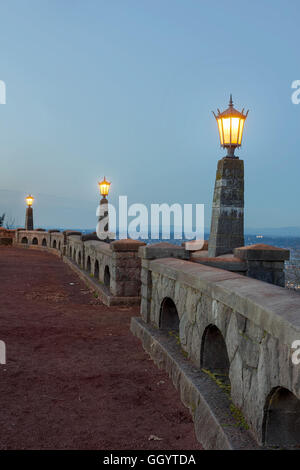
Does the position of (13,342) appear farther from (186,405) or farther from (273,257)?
(273,257)

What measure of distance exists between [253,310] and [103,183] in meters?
15.1

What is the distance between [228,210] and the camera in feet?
25.1

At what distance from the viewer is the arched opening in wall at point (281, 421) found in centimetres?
298

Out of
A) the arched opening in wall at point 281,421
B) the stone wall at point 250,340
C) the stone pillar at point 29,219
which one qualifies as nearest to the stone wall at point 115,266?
the stone wall at point 250,340

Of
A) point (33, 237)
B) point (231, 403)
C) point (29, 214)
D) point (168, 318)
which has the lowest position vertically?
point (231, 403)

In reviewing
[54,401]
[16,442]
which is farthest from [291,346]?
[54,401]

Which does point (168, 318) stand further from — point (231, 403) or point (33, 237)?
point (33, 237)

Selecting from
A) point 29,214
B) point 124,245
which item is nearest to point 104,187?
point 124,245

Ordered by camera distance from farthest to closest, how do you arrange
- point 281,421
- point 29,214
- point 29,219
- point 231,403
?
1. point 29,219
2. point 29,214
3. point 231,403
4. point 281,421

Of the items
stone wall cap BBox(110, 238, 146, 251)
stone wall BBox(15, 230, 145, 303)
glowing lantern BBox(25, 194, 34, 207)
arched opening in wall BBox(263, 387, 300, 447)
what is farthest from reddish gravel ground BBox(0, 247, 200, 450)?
glowing lantern BBox(25, 194, 34, 207)

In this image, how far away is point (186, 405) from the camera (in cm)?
430

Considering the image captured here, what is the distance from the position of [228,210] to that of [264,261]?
4.10 feet
